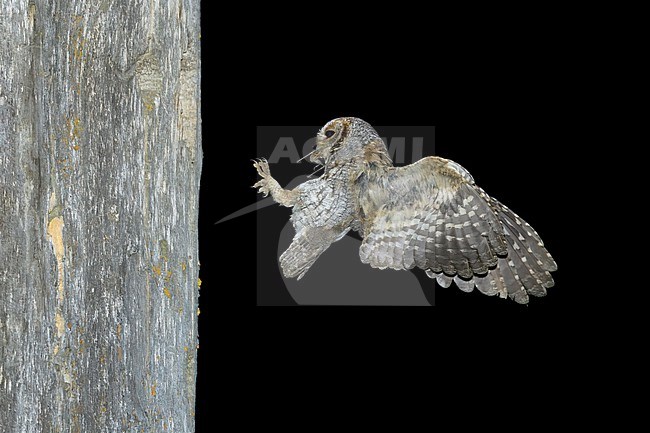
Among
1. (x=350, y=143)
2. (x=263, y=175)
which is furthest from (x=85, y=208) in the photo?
(x=350, y=143)

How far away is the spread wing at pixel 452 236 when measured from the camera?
2.69 metres

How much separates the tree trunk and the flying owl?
2.94ft

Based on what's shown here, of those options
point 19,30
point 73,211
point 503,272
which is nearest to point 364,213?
point 503,272

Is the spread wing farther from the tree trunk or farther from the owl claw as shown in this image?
the tree trunk

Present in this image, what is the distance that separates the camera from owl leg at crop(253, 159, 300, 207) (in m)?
2.88

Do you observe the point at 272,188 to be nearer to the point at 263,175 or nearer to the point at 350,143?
the point at 263,175

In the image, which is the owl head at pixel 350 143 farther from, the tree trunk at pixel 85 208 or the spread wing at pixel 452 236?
the tree trunk at pixel 85 208

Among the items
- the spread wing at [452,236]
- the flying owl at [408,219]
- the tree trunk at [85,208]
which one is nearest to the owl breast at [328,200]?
the flying owl at [408,219]

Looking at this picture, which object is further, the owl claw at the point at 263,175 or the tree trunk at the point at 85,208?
the owl claw at the point at 263,175

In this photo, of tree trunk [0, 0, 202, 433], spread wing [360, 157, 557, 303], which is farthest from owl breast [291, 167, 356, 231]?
tree trunk [0, 0, 202, 433]

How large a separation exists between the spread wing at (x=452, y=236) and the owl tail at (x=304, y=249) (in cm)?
19

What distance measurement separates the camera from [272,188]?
9.45 feet

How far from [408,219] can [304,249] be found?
0.43 metres

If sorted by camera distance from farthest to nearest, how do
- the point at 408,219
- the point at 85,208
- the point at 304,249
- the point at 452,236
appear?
1. the point at 304,249
2. the point at 408,219
3. the point at 452,236
4. the point at 85,208
